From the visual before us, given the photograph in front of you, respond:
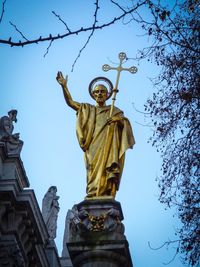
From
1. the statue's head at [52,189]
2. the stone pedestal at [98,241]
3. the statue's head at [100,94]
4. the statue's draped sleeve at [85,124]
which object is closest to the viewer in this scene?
the stone pedestal at [98,241]

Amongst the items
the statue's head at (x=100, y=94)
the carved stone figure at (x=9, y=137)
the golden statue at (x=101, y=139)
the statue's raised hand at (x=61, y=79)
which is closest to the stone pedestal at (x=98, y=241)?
the golden statue at (x=101, y=139)

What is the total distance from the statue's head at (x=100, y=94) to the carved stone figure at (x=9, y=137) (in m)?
7.69

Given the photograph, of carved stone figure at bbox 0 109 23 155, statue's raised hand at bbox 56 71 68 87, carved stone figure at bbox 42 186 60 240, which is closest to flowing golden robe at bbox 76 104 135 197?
statue's raised hand at bbox 56 71 68 87

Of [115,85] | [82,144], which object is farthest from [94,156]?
[115,85]

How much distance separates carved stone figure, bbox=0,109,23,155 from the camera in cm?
2602

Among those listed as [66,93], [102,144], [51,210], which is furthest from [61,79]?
[51,210]

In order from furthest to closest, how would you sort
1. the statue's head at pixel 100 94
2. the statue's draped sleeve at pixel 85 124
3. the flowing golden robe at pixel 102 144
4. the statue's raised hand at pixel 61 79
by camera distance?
the statue's head at pixel 100 94
the statue's raised hand at pixel 61 79
the statue's draped sleeve at pixel 85 124
the flowing golden robe at pixel 102 144

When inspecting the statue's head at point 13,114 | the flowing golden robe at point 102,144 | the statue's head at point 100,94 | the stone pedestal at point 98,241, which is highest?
the statue's head at point 13,114

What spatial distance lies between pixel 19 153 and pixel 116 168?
9.43m

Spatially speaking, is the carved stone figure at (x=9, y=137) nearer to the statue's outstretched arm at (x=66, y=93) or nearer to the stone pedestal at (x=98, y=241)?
the statue's outstretched arm at (x=66, y=93)

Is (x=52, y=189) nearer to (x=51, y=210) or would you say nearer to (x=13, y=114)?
(x=51, y=210)

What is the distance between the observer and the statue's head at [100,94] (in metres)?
18.6

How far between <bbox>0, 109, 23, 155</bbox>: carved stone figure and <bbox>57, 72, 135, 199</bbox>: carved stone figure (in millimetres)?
7792

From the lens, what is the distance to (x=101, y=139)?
17516mm
